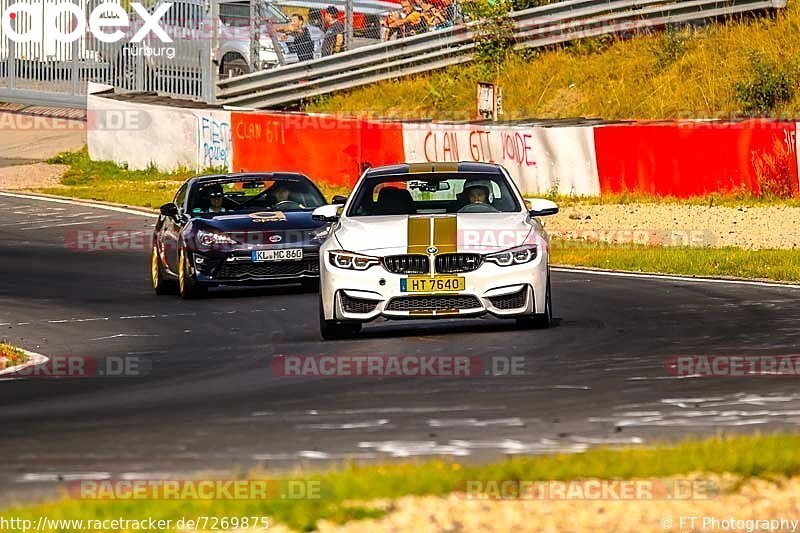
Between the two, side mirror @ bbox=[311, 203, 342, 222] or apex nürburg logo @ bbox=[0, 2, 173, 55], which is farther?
apex nürburg logo @ bbox=[0, 2, 173, 55]

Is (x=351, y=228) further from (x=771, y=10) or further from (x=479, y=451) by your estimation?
(x=771, y=10)

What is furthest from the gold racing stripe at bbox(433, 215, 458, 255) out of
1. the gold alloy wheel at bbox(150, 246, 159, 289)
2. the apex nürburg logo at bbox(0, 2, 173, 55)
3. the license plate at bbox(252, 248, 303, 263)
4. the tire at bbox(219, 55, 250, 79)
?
the tire at bbox(219, 55, 250, 79)

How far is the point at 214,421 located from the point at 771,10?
2788cm

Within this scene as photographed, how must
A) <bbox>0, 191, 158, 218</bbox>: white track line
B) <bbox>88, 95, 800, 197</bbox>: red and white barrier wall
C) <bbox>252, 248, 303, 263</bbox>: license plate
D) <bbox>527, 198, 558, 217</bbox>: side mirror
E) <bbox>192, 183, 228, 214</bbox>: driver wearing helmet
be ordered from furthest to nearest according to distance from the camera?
1. <bbox>0, 191, 158, 218</bbox>: white track line
2. <bbox>88, 95, 800, 197</bbox>: red and white barrier wall
3. <bbox>192, 183, 228, 214</bbox>: driver wearing helmet
4. <bbox>252, 248, 303, 263</bbox>: license plate
5. <bbox>527, 198, 558, 217</bbox>: side mirror

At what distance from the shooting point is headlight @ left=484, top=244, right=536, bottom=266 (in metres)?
14.1

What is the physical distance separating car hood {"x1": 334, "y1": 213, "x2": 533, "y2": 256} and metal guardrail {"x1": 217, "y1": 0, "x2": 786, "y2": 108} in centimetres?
2272

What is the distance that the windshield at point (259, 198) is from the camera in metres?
19.6

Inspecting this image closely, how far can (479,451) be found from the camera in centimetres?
883

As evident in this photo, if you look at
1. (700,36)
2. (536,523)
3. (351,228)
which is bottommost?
(536,523)

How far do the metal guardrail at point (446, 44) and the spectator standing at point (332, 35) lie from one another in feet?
0.88

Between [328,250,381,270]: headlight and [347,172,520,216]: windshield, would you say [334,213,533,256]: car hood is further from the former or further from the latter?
[347,172,520,216]: windshield

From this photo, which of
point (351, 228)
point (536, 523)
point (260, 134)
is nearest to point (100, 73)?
point (260, 134)

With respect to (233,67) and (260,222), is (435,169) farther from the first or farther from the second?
(233,67)

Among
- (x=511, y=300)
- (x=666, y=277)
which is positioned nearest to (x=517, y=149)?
(x=666, y=277)
